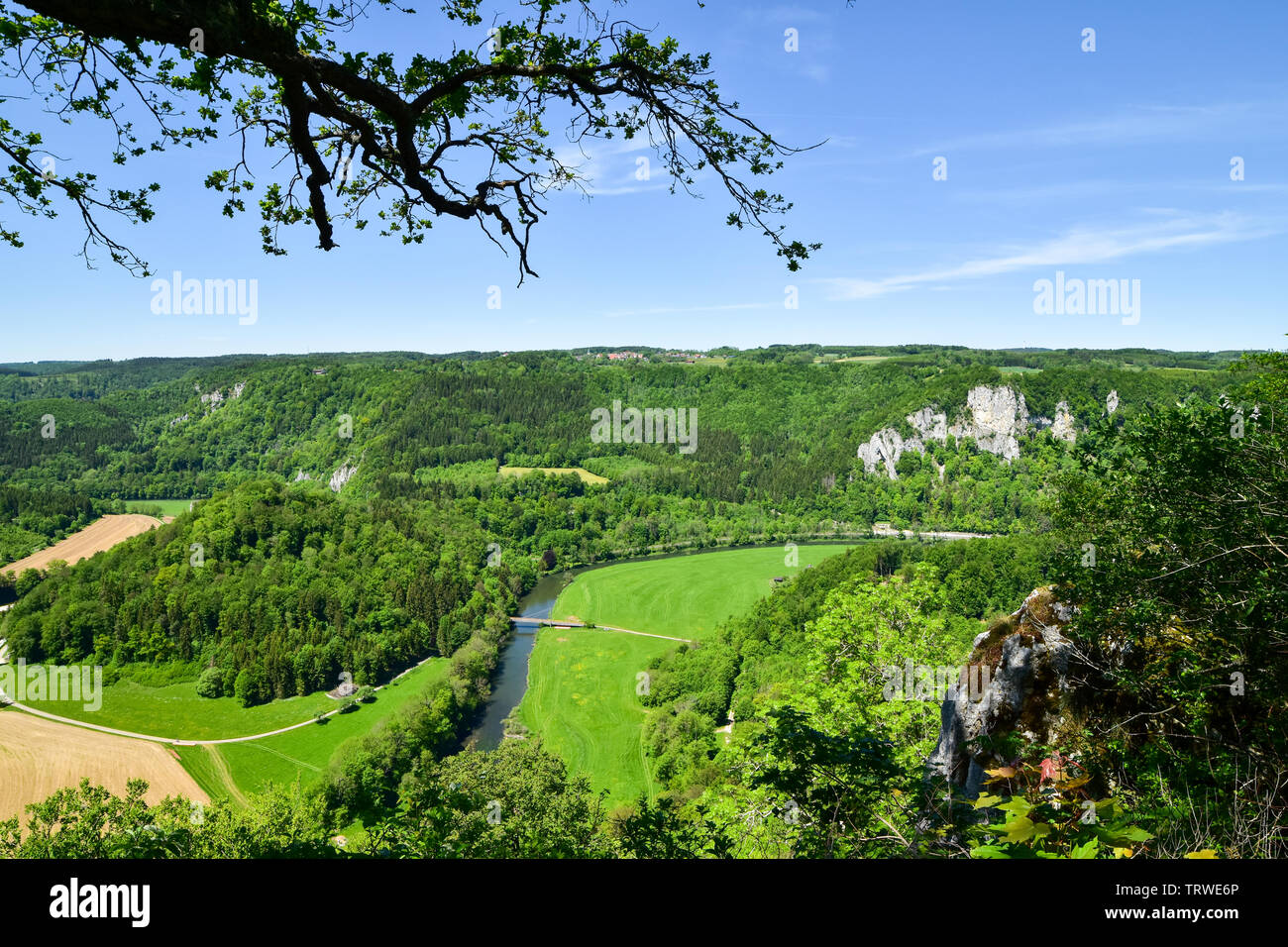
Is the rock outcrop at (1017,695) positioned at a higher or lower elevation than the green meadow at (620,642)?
higher

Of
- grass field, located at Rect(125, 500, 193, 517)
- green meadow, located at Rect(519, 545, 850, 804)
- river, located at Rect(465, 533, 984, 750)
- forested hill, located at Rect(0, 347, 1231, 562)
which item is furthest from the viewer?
grass field, located at Rect(125, 500, 193, 517)

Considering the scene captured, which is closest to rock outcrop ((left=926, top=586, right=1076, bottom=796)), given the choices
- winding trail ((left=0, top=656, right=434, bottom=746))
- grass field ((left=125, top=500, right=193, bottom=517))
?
winding trail ((left=0, top=656, right=434, bottom=746))

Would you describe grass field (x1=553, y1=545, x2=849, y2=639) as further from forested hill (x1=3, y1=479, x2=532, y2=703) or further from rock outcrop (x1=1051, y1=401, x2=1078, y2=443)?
rock outcrop (x1=1051, y1=401, x2=1078, y2=443)

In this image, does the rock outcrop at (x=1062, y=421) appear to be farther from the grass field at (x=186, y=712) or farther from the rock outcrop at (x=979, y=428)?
the grass field at (x=186, y=712)

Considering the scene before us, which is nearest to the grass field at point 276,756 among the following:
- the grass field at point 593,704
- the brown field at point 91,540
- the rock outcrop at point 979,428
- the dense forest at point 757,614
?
the dense forest at point 757,614

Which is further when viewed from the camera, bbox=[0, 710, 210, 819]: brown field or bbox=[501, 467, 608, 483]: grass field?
bbox=[501, 467, 608, 483]: grass field

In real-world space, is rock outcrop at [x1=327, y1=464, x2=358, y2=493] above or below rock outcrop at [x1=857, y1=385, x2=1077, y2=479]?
below
